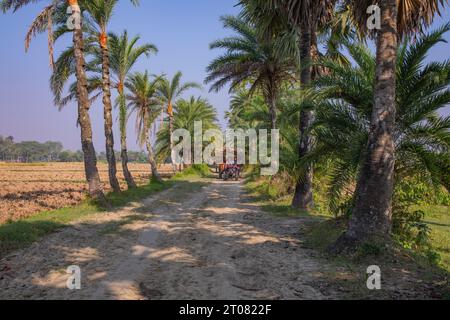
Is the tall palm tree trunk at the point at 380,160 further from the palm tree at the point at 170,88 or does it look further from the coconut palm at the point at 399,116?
the palm tree at the point at 170,88

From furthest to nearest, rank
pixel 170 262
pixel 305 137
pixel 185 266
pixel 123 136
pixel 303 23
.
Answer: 1. pixel 123 136
2. pixel 305 137
3. pixel 303 23
4. pixel 170 262
5. pixel 185 266

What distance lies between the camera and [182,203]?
14.9 meters

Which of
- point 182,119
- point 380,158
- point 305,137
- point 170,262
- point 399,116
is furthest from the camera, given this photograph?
point 182,119

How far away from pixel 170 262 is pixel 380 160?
4132mm

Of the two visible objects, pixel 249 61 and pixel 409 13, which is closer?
pixel 409 13

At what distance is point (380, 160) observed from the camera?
A: 6.55 meters

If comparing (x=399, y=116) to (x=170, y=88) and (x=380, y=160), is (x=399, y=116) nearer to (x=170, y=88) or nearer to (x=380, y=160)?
(x=380, y=160)

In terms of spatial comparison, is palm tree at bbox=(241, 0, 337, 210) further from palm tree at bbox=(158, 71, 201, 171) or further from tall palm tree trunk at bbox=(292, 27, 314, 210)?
palm tree at bbox=(158, 71, 201, 171)

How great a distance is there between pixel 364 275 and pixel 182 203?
10077mm

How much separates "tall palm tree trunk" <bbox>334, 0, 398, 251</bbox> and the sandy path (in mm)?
1136

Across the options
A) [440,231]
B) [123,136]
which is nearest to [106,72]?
[123,136]

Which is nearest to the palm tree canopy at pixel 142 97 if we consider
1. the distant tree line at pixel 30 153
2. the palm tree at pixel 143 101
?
the palm tree at pixel 143 101

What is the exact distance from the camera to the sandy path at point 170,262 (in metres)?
4.93

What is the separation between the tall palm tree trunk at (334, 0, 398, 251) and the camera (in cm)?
656
